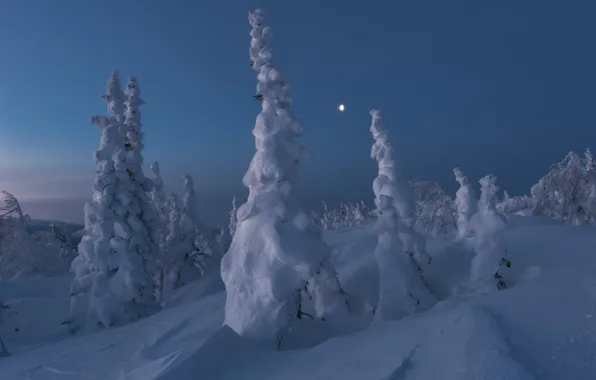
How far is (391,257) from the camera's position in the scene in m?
14.2

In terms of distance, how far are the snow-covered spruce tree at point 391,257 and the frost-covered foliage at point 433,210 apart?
5123mm

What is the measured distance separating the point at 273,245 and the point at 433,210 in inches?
1724

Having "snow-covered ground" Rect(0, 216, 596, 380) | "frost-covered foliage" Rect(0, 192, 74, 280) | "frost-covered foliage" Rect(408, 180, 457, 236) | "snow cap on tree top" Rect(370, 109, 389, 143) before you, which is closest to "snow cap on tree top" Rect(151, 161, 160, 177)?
"frost-covered foliage" Rect(0, 192, 74, 280)

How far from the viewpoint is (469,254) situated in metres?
16.6

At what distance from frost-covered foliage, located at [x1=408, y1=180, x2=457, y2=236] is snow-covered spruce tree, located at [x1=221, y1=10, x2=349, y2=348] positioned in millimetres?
8795

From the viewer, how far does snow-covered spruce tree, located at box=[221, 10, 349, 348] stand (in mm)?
11547

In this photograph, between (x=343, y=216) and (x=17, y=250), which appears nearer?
(x=17, y=250)

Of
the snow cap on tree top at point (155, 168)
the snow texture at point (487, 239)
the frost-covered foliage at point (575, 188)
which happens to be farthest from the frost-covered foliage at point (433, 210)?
the snow cap on tree top at point (155, 168)

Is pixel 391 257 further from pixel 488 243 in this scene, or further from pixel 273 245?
pixel 273 245

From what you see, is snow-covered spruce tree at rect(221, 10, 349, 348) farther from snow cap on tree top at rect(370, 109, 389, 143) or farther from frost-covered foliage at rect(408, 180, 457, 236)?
frost-covered foliage at rect(408, 180, 457, 236)

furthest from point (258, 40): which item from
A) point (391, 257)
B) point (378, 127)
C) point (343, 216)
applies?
point (343, 216)

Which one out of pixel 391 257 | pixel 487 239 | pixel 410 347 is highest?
pixel 487 239

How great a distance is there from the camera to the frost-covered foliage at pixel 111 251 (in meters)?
21.3

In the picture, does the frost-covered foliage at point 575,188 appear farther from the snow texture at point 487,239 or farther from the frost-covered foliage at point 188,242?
the frost-covered foliage at point 188,242
